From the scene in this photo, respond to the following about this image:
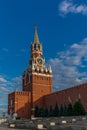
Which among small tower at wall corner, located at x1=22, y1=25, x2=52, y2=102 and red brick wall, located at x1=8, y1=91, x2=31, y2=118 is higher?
small tower at wall corner, located at x1=22, y1=25, x2=52, y2=102

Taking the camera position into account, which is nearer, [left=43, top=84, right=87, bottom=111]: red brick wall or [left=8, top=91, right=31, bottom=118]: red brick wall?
[left=43, top=84, right=87, bottom=111]: red brick wall

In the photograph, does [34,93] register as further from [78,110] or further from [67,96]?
[78,110]

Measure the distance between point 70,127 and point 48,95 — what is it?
2016 inches

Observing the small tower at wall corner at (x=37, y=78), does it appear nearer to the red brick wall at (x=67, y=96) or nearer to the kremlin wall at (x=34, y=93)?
the kremlin wall at (x=34, y=93)

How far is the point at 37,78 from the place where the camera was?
72.6m

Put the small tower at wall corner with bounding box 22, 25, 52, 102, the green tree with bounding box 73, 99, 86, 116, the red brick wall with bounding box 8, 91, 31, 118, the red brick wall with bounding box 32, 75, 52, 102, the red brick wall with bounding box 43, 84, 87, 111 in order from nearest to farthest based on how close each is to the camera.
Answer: the green tree with bounding box 73, 99, 86, 116 → the red brick wall with bounding box 43, 84, 87, 111 → the red brick wall with bounding box 8, 91, 31, 118 → the red brick wall with bounding box 32, 75, 52, 102 → the small tower at wall corner with bounding box 22, 25, 52, 102

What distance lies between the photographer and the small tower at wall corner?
71562mm

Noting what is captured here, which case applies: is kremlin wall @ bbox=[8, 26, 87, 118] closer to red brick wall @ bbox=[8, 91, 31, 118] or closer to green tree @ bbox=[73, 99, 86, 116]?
red brick wall @ bbox=[8, 91, 31, 118]

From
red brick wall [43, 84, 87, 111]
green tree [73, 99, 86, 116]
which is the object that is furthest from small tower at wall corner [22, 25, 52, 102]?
green tree [73, 99, 86, 116]

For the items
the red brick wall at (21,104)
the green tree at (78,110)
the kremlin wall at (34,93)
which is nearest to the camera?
the green tree at (78,110)

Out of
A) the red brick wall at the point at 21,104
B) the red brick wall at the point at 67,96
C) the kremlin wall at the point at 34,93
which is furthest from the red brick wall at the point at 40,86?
the red brick wall at the point at 67,96

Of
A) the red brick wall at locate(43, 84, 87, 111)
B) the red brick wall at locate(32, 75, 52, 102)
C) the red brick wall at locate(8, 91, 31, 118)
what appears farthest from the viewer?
the red brick wall at locate(32, 75, 52, 102)

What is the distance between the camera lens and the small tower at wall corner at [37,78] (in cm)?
7156

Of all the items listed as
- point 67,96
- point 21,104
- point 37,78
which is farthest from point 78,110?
point 37,78
